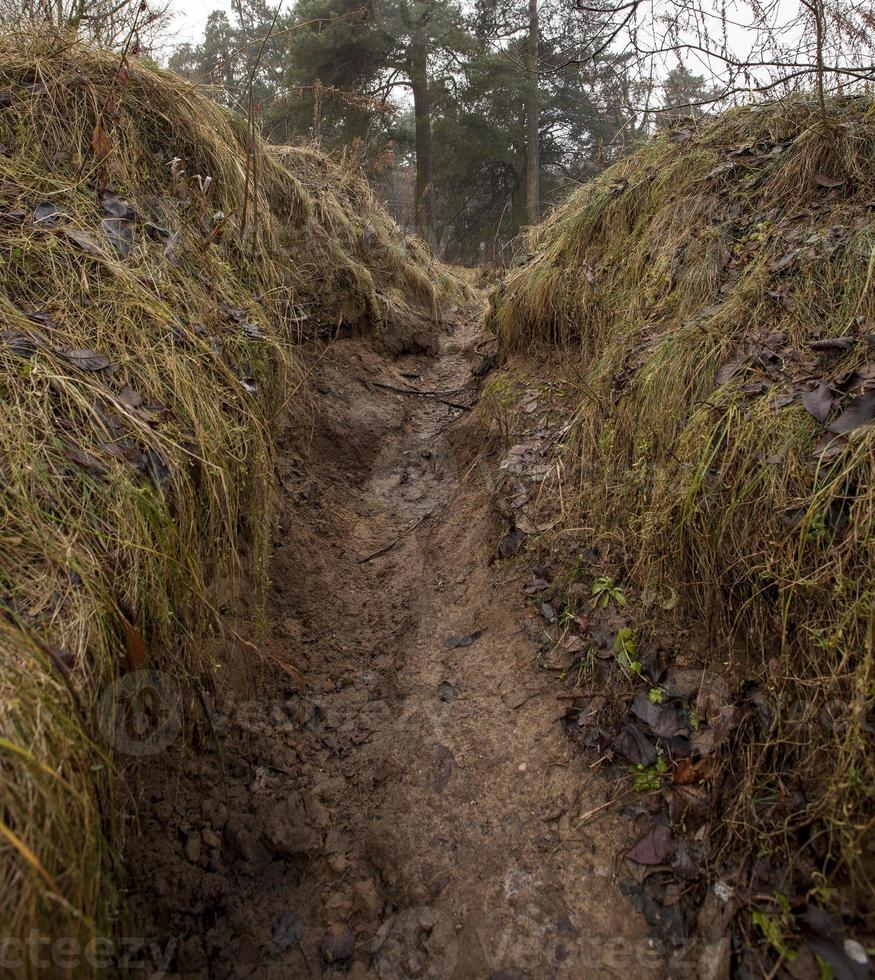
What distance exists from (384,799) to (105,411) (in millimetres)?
1586

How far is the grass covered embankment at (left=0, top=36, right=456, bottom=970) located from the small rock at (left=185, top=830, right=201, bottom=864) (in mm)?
299

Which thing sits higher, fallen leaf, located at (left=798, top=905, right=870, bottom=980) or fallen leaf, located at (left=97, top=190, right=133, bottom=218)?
fallen leaf, located at (left=97, top=190, right=133, bottom=218)

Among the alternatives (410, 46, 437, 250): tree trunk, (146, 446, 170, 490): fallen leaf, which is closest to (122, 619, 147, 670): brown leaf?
(146, 446, 170, 490): fallen leaf

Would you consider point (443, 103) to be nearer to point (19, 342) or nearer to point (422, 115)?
point (422, 115)

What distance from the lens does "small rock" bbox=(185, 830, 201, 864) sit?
1.67 metres

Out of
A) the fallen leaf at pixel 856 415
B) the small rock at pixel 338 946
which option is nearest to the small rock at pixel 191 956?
the small rock at pixel 338 946

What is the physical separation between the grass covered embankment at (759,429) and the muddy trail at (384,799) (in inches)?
19.1

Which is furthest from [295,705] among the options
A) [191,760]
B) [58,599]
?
[58,599]

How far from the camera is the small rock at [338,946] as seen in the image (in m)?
1.57

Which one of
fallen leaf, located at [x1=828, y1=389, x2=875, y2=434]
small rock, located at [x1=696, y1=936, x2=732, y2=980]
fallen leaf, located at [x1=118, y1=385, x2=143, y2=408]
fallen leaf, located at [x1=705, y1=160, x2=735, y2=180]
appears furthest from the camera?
fallen leaf, located at [x1=705, y1=160, x2=735, y2=180]

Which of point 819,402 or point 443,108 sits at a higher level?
point 443,108

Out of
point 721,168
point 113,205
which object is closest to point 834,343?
point 721,168

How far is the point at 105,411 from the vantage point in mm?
1884

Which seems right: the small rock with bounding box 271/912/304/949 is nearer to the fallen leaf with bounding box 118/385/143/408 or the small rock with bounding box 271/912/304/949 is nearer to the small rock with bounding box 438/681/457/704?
the small rock with bounding box 438/681/457/704
